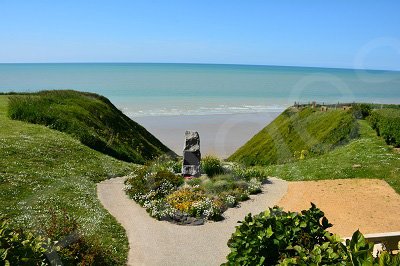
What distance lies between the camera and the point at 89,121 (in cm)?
3384

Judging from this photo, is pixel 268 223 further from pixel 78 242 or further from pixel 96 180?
pixel 96 180

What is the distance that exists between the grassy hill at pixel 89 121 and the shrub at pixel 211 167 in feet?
32.2

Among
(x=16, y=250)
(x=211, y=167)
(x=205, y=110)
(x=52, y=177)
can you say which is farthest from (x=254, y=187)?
(x=205, y=110)

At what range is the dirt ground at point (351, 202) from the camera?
16203 millimetres

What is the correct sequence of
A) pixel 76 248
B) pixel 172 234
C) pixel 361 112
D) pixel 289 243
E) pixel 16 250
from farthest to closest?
1. pixel 361 112
2. pixel 172 234
3. pixel 76 248
4. pixel 289 243
5. pixel 16 250

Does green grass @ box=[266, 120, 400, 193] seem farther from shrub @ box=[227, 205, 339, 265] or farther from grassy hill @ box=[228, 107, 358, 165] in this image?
shrub @ box=[227, 205, 339, 265]

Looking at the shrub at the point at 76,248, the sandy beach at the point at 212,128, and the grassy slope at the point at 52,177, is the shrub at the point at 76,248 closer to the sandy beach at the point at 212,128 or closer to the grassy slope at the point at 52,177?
the grassy slope at the point at 52,177

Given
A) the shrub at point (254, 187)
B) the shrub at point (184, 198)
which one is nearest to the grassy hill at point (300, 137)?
the shrub at point (254, 187)

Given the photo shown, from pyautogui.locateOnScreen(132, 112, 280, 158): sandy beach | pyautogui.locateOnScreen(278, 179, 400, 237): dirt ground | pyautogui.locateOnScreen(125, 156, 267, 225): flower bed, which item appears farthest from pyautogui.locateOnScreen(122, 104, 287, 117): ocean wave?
pyautogui.locateOnScreen(278, 179, 400, 237): dirt ground

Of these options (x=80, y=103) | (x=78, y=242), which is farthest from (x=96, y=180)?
(x=80, y=103)

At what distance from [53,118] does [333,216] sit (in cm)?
2302

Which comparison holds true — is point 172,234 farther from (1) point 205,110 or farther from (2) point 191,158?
(1) point 205,110

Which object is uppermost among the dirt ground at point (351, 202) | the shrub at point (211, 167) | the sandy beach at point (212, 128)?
the shrub at point (211, 167)

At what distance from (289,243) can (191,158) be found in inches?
582
